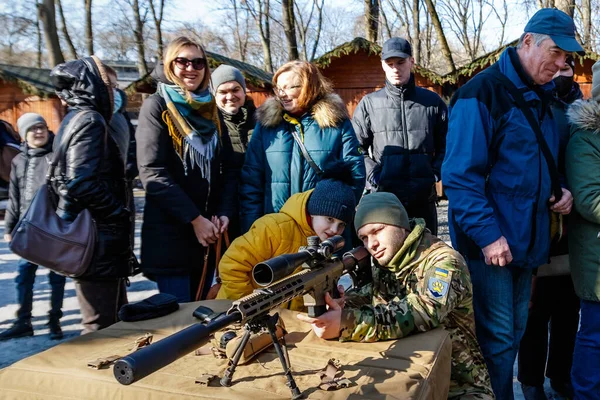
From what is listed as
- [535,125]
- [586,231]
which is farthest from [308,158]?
[586,231]

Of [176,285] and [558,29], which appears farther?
[176,285]

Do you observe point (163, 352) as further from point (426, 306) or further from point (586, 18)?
point (586, 18)

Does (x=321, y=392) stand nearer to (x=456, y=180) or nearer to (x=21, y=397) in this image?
(x=21, y=397)

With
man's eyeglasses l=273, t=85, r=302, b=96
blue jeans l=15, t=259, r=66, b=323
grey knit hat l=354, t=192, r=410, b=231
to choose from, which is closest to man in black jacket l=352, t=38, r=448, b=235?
man's eyeglasses l=273, t=85, r=302, b=96

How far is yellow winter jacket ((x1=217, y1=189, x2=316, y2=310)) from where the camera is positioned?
2631mm

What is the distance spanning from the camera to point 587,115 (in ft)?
8.80

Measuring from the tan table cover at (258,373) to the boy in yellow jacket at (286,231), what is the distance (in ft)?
2.05

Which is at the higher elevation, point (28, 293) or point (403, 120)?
point (403, 120)

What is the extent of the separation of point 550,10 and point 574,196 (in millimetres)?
897

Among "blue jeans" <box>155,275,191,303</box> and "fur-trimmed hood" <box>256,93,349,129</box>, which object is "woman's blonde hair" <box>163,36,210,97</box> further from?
"blue jeans" <box>155,275,191,303</box>

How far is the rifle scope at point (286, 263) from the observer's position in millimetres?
1608

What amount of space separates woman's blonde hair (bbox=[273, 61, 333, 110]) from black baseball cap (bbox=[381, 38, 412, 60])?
3.21 ft

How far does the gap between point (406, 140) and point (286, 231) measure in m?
1.83

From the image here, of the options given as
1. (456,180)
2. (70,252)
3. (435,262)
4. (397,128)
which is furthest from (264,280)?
(397,128)
